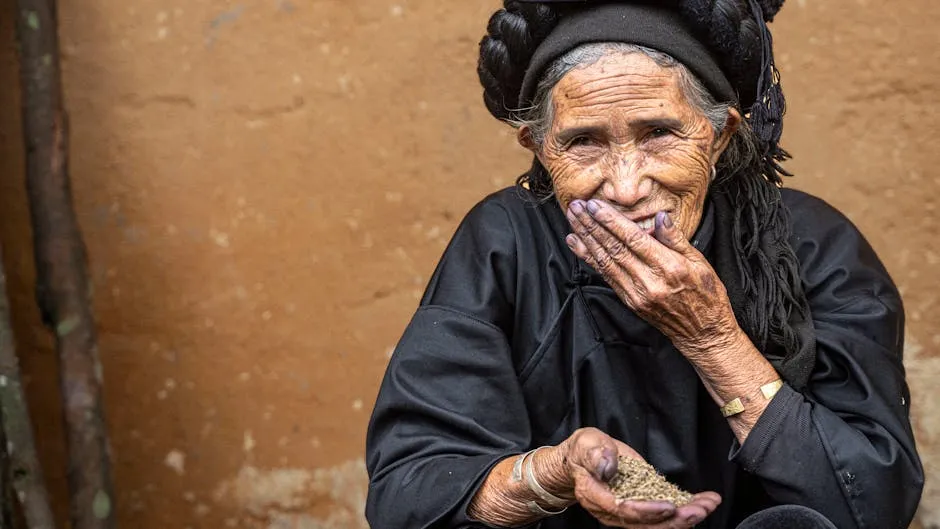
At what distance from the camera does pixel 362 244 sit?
4121 millimetres

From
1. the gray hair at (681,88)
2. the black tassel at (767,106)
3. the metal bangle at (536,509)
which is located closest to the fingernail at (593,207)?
the gray hair at (681,88)

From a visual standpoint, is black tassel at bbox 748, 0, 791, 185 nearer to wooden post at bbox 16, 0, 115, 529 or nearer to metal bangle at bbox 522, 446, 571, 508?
metal bangle at bbox 522, 446, 571, 508

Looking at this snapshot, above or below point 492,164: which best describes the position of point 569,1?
above

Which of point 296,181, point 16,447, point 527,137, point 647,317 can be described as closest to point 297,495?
point 16,447

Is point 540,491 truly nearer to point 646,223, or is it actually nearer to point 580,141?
point 646,223

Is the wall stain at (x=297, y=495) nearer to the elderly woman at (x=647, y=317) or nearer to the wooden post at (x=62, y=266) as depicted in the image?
the wooden post at (x=62, y=266)

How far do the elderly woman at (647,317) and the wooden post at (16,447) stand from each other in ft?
4.45

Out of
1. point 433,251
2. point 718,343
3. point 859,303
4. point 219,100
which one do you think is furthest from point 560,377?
point 219,100

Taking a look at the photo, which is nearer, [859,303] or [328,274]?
[859,303]

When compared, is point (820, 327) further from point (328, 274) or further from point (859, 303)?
point (328, 274)

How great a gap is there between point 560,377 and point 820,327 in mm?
551

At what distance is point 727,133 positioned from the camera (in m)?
2.92

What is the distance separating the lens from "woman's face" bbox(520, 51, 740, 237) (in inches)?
108

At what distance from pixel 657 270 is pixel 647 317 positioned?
13 cm
